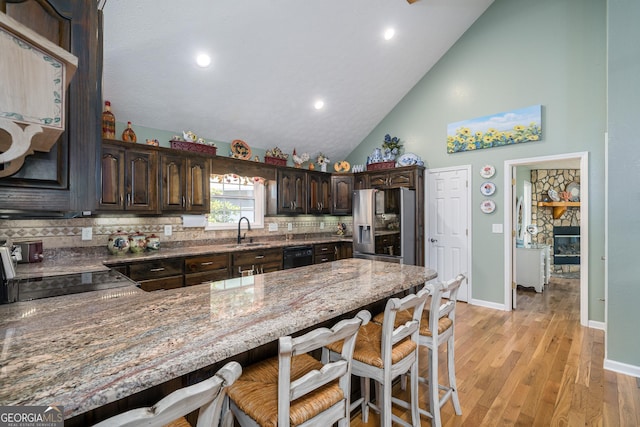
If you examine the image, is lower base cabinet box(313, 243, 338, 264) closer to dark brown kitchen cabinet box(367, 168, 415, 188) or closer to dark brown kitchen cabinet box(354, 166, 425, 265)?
dark brown kitchen cabinet box(354, 166, 425, 265)

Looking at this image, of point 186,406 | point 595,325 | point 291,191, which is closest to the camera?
point 186,406

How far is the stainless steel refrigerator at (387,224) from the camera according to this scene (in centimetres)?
453

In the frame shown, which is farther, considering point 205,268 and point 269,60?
point 269,60

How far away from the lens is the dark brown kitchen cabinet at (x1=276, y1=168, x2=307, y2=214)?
15.5 ft

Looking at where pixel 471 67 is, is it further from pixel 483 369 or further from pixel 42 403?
pixel 42 403

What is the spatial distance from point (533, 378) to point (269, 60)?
4091mm

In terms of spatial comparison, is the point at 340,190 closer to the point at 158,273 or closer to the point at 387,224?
the point at 387,224

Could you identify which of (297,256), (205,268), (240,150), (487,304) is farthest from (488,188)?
(205,268)

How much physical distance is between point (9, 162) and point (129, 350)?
1.86 ft

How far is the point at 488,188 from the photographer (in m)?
4.26

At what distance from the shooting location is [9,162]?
2.08 feet

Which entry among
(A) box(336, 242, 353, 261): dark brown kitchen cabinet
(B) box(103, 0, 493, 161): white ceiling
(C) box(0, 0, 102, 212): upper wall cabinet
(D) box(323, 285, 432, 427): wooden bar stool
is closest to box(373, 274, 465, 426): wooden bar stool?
(D) box(323, 285, 432, 427): wooden bar stool

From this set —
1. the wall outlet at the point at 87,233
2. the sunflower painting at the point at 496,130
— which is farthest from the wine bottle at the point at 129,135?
the sunflower painting at the point at 496,130

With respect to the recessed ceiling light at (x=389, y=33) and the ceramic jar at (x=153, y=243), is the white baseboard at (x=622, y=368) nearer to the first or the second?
the recessed ceiling light at (x=389, y=33)
